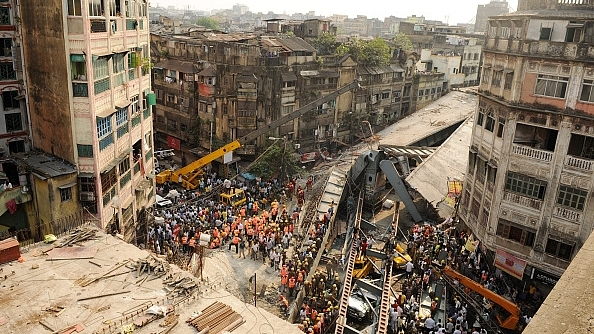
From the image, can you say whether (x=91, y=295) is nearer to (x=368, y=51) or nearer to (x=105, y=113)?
(x=105, y=113)

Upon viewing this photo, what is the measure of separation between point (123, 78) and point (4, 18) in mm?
7150

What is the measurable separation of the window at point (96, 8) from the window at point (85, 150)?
23.6ft

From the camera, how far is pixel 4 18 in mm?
27578

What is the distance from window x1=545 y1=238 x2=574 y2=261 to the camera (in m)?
27.8

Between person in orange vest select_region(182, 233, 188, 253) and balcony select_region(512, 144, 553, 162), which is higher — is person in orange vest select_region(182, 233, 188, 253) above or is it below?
below

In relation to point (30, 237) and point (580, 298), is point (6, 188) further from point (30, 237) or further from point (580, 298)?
point (580, 298)

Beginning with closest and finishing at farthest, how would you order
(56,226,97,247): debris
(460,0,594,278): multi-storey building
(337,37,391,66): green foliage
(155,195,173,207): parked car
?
(56,226,97,247): debris < (460,0,594,278): multi-storey building < (155,195,173,207): parked car < (337,37,391,66): green foliage

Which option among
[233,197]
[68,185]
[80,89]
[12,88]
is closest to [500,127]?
[233,197]

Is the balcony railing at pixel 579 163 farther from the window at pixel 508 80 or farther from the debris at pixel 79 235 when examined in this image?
the debris at pixel 79 235

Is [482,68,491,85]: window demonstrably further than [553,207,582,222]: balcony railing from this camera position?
Yes

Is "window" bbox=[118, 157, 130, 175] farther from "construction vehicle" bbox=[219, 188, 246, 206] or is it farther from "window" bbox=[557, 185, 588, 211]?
"window" bbox=[557, 185, 588, 211]

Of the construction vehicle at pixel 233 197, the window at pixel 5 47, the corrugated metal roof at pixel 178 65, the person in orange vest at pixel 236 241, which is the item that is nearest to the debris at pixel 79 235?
the person in orange vest at pixel 236 241

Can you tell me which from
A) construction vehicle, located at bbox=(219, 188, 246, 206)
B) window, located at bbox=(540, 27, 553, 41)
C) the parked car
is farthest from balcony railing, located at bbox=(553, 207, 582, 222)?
the parked car

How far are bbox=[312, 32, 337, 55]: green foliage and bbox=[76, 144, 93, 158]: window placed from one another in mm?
39504
